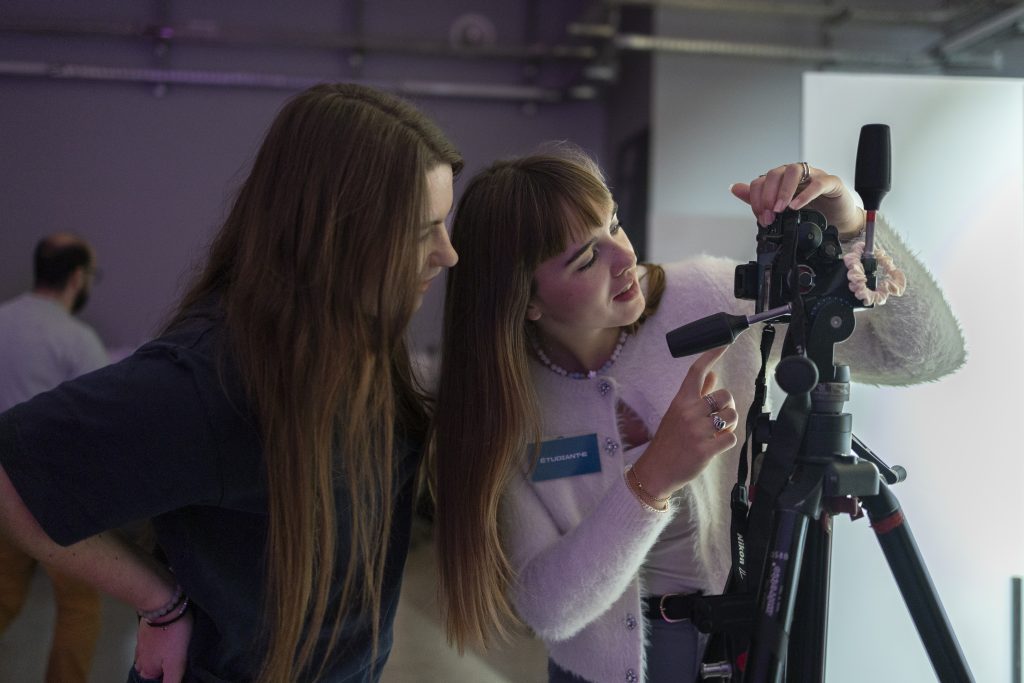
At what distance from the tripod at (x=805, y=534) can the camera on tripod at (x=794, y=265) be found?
0.03 metres

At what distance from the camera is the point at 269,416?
2.95ft

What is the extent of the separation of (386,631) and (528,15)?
4586 millimetres

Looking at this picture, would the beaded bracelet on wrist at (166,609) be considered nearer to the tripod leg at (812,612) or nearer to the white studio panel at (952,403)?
the tripod leg at (812,612)

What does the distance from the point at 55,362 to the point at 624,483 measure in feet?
7.32

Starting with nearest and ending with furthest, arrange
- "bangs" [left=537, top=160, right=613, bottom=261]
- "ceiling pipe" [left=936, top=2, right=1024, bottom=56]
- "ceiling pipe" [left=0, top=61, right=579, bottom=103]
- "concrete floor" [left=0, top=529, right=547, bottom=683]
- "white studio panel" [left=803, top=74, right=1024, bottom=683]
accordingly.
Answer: "bangs" [left=537, top=160, right=613, bottom=261], "white studio panel" [left=803, top=74, right=1024, bottom=683], "concrete floor" [left=0, top=529, right=547, bottom=683], "ceiling pipe" [left=936, top=2, right=1024, bottom=56], "ceiling pipe" [left=0, top=61, right=579, bottom=103]

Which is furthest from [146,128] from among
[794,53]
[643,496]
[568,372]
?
[643,496]

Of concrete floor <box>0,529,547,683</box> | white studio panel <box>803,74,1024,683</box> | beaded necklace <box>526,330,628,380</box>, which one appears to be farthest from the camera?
concrete floor <box>0,529,547,683</box>

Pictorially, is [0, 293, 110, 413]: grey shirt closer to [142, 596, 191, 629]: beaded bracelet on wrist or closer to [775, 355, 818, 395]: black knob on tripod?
[142, 596, 191, 629]: beaded bracelet on wrist

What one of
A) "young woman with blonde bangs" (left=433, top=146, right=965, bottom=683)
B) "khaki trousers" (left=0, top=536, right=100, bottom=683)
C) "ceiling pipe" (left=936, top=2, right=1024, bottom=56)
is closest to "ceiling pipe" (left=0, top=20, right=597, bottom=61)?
"ceiling pipe" (left=936, top=2, right=1024, bottom=56)

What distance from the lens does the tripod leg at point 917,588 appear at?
0.90 metres

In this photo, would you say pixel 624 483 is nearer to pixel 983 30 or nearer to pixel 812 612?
pixel 812 612

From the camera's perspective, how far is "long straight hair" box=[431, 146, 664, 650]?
1179mm

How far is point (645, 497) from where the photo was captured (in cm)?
112

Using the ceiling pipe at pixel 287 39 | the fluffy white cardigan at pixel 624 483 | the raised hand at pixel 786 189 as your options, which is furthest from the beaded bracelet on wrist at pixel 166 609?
the ceiling pipe at pixel 287 39
